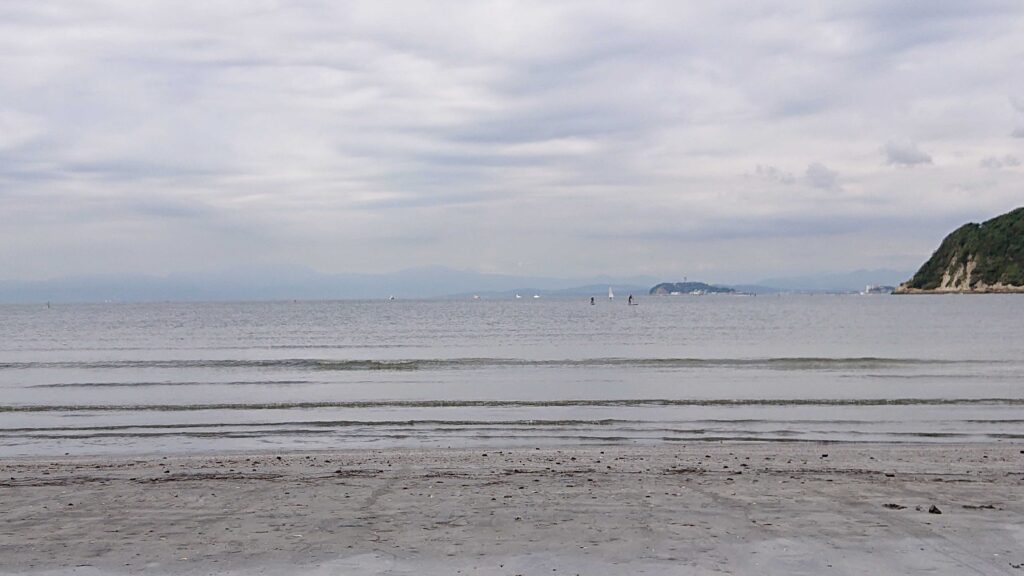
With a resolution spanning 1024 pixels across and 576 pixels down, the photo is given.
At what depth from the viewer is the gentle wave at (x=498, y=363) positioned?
36.5 metres

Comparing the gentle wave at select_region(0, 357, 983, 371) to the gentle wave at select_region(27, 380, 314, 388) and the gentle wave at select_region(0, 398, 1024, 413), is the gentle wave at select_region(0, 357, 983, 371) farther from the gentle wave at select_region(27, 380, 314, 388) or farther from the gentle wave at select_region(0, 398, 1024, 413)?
the gentle wave at select_region(0, 398, 1024, 413)

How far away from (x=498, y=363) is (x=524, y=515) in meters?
29.4

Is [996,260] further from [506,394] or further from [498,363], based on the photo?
[506,394]

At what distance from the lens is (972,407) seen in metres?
21.7

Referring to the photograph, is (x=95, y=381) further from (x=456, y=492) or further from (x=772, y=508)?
(x=772, y=508)

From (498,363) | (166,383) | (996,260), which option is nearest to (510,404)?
(166,383)

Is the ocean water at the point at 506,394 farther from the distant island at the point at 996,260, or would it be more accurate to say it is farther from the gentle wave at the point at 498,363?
the distant island at the point at 996,260

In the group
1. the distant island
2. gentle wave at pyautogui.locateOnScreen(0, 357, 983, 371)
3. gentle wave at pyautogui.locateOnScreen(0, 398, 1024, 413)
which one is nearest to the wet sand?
gentle wave at pyautogui.locateOnScreen(0, 398, 1024, 413)

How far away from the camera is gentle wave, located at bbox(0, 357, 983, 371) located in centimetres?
3650

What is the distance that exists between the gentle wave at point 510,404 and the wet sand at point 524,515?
8.73 meters

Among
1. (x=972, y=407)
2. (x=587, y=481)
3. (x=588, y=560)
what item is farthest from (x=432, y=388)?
(x=588, y=560)

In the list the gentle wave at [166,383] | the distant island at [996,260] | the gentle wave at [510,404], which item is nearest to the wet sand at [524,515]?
the gentle wave at [510,404]

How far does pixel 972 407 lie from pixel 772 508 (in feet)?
47.0

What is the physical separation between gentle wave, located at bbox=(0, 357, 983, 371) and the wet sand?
22.6 meters
